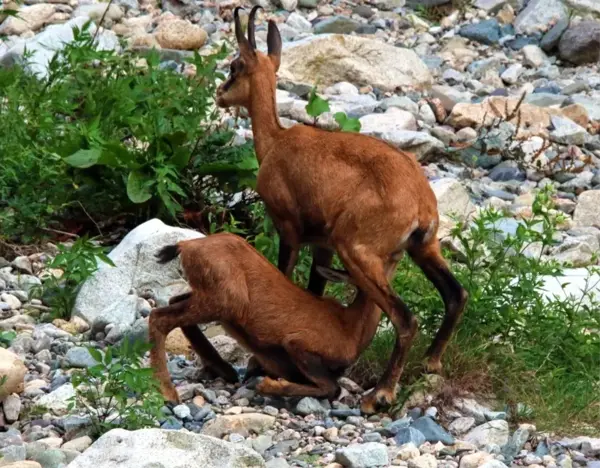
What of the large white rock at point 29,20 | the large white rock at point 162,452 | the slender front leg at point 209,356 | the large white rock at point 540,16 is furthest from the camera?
the large white rock at point 540,16

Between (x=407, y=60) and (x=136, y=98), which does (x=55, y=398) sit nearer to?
(x=136, y=98)

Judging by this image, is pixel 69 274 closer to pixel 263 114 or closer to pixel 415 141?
pixel 263 114

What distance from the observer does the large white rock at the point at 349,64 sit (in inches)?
528

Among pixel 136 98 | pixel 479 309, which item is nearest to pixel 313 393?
pixel 479 309

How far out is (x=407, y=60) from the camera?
1386cm

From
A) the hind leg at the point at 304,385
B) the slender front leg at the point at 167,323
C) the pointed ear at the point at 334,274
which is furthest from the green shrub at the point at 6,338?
the pointed ear at the point at 334,274

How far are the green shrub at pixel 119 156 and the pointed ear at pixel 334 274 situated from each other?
89.3 inches

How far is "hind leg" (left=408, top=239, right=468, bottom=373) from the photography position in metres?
7.05

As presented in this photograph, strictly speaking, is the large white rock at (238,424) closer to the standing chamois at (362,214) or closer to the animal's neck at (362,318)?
the standing chamois at (362,214)

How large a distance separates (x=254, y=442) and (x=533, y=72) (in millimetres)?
9562

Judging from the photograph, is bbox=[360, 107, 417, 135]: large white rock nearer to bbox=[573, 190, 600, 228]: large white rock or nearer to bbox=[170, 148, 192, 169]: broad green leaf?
bbox=[573, 190, 600, 228]: large white rock

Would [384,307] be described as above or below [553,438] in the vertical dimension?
above

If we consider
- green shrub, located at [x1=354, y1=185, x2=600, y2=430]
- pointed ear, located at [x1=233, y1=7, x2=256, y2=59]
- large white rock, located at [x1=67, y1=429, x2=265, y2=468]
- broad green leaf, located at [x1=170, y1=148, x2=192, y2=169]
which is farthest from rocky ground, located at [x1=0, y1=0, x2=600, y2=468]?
pointed ear, located at [x1=233, y1=7, x2=256, y2=59]

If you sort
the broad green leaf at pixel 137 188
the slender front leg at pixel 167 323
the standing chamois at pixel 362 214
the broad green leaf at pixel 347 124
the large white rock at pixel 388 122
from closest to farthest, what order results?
the slender front leg at pixel 167 323 < the standing chamois at pixel 362 214 < the broad green leaf at pixel 137 188 < the broad green leaf at pixel 347 124 < the large white rock at pixel 388 122
